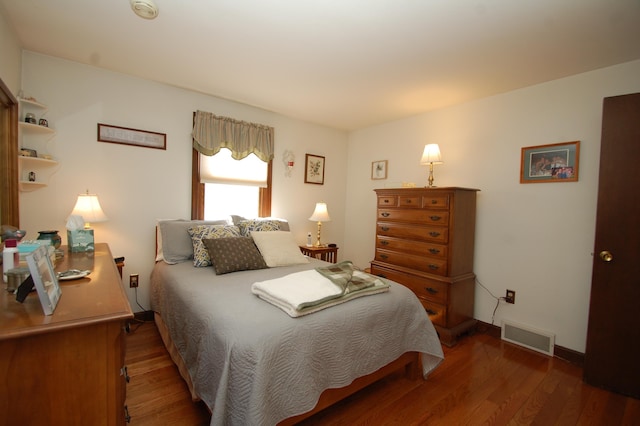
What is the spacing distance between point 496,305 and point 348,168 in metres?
2.63

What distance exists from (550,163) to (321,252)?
8.14ft

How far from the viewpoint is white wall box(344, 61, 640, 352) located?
233 centimetres

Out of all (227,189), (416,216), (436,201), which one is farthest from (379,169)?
(227,189)

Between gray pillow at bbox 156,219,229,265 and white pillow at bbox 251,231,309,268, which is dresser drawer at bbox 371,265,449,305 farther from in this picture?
gray pillow at bbox 156,219,229,265

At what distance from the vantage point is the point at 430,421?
1682 mm

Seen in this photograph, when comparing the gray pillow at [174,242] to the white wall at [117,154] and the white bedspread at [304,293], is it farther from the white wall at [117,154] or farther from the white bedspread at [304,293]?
the white bedspread at [304,293]

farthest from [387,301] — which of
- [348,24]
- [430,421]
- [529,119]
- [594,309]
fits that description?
[529,119]

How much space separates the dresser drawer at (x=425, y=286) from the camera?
8.75 feet

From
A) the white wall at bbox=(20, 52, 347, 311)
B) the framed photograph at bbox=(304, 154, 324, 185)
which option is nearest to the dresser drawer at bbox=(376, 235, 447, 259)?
the framed photograph at bbox=(304, 154, 324, 185)

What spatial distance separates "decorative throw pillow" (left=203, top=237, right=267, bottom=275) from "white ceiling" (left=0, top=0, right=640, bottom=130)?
1476 millimetres

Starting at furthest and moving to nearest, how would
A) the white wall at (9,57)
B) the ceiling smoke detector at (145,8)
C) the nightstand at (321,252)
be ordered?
the nightstand at (321,252), the white wall at (9,57), the ceiling smoke detector at (145,8)

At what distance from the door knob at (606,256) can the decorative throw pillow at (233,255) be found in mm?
2493

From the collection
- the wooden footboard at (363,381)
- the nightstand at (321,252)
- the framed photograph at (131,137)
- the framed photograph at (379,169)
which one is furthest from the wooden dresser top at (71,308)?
the framed photograph at (379,169)

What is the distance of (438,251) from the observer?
2.72m
